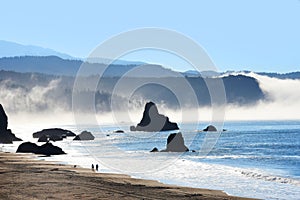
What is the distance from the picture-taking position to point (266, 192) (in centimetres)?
3888

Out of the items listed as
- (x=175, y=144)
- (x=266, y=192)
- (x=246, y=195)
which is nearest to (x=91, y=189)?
(x=246, y=195)

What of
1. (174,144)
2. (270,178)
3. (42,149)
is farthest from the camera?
(174,144)

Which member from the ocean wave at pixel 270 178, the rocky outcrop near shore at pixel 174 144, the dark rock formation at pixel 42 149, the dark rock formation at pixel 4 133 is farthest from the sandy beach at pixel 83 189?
the dark rock formation at pixel 4 133

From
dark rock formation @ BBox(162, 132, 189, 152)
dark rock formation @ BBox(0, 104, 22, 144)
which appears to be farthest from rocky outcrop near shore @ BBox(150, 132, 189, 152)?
dark rock formation @ BBox(0, 104, 22, 144)

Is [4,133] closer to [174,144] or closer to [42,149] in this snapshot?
[42,149]

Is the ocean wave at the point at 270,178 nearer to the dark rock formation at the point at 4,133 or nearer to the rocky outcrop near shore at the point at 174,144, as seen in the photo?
the rocky outcrop near shore at the point at 174,144

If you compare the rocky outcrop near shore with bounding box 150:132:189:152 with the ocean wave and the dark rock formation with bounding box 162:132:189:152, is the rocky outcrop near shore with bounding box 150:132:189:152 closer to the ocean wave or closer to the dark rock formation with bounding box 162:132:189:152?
the dark rock formation with bounding box 162:132:189:152

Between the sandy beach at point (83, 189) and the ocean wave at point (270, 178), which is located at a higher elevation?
the ocean wave at point (270, 178)

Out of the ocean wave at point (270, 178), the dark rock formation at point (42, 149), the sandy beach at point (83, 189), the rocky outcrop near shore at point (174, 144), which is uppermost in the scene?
the rocky outcrop near shore at point (174, 144)

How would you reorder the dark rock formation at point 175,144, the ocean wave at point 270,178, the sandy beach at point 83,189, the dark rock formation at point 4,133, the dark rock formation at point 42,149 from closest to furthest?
the sandy beach at point 83,189, the ocean wave at point 270,178, the dark rock formation at point 42,149, the dark rock formation at point 175,144, the dark rock formation at point 4,133

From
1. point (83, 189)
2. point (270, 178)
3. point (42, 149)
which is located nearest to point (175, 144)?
point (42, 149)

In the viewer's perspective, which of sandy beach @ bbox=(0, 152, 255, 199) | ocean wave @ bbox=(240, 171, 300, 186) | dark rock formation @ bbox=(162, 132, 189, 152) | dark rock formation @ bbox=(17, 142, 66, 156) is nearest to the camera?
sandy beach @ bbox=(0, 152, 255, 199)

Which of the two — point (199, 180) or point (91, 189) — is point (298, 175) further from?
point (91, 189)

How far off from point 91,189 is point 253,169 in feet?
100
